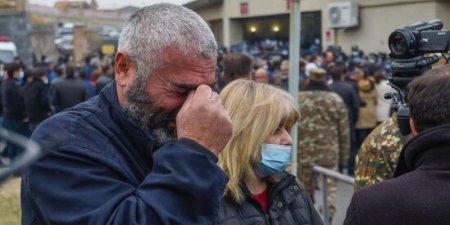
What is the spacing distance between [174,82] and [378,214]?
806 millimetres

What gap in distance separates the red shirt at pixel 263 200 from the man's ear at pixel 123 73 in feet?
3.53

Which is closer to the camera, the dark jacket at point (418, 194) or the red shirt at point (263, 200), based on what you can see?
the dark jacket at point (418, 194)

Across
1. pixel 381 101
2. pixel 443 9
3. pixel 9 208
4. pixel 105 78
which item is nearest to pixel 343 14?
pixel 443 9

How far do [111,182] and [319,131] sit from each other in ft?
18.6

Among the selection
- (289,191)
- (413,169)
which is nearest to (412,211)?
(413,169)

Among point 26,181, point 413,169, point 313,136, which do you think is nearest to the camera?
point 26,181

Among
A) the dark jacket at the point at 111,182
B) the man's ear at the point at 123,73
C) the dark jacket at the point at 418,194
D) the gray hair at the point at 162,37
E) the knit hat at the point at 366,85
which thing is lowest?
the knit hat at the point at 366,85

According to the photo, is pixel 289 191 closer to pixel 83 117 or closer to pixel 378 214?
pixel 378 214

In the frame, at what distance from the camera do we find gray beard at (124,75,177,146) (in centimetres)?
184

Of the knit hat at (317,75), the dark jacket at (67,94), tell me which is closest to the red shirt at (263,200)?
the knit hat at (317,75)

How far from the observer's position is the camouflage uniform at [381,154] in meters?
3.73

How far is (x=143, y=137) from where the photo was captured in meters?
1.84

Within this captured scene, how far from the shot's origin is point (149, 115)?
1848mm

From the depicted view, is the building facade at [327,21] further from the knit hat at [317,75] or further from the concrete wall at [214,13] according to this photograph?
the knit hat at [317,75]
